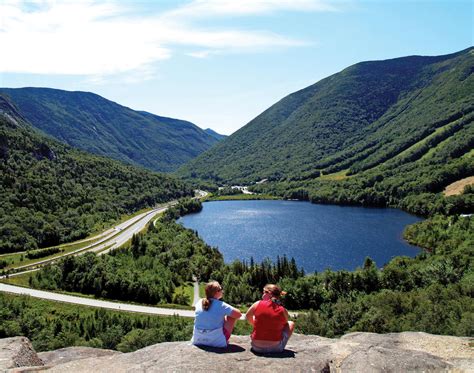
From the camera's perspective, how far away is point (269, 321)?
1600cm

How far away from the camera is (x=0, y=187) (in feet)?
504

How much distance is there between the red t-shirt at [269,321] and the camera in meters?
16.0

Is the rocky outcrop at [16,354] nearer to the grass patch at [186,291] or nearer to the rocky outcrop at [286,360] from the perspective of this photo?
the rocky outcrop at [286,360]

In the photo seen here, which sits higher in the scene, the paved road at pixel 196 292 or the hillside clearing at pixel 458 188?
the hillside clearing at pixel 458 188

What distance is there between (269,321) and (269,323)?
8cm

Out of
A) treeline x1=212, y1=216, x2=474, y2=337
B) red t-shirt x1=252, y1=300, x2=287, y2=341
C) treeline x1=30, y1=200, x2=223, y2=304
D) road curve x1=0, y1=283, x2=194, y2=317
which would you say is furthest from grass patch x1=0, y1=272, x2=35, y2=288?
red t-shirt x1=252, y1=300, x2=287, y2=341

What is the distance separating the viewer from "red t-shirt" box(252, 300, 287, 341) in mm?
16047

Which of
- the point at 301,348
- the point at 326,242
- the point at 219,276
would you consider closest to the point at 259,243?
the point at 326,242

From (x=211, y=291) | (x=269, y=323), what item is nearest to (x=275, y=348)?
(x=269, y=323)

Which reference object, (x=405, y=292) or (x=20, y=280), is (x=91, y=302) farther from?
(x=405, y=292)

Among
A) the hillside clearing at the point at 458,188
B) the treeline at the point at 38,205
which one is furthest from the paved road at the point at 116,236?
the hillside clearing at the point at 458,188

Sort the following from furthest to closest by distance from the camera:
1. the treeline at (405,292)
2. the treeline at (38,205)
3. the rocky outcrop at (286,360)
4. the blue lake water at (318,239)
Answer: the treeline at (38,205) < the blue lake water at (318,239) < the treeline at (405,292) < the rocky outcrop at (286,360)

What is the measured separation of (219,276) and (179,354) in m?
91.1

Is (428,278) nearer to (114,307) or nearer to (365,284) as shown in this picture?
(365,284)
